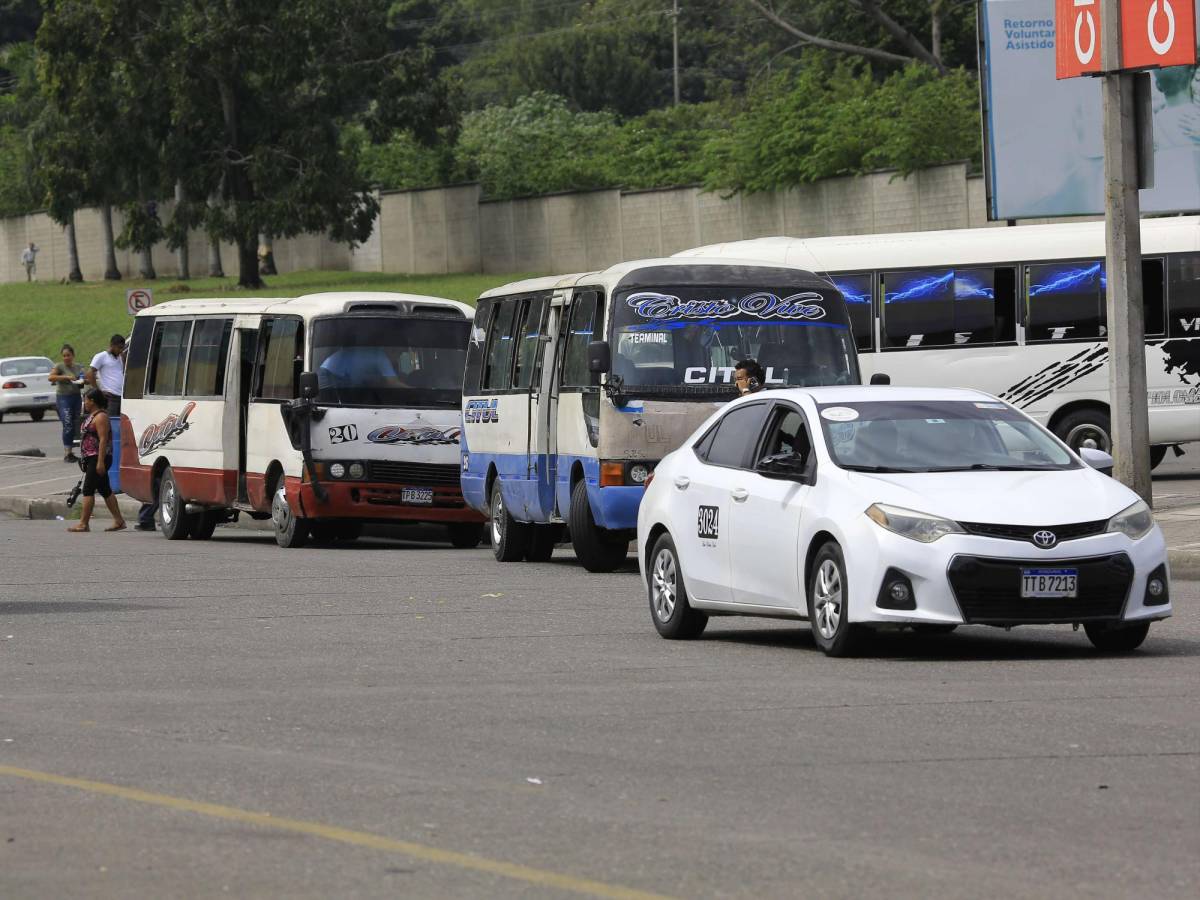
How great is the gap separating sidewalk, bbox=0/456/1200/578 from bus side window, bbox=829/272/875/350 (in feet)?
13.2

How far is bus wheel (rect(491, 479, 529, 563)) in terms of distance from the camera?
22328mm

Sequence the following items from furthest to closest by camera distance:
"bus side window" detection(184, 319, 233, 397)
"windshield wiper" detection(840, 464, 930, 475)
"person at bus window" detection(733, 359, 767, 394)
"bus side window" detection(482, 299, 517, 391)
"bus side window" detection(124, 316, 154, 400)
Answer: "bus side window" detection(124, 316, 154, 400) → "bus side window" detection(184, 319, 233, 397) → "bus side window" detection(482, 299, 517, 391) → "person at bus window" detection(733, 359, 767, 394) → "windshield wiper" detection(840, 464, 930, 475)

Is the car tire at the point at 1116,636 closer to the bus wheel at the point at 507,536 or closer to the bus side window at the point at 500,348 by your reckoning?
the bus wheel at the point at 507,536

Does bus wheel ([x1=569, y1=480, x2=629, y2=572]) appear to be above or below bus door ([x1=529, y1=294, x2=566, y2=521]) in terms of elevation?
below

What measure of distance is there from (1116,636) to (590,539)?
806 centimetres

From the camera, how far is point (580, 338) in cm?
2095

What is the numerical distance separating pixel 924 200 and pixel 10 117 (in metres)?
60.1

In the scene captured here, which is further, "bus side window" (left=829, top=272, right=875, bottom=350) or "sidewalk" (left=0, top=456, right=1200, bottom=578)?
"bus side window" (left=829, top=272, right=875, bottom=350)

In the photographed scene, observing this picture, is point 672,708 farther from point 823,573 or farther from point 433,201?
point 433,201

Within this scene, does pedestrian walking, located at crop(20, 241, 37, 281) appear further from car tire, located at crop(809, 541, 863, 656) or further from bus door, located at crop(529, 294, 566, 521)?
car tire, located at crop(809, 541, 863, 656)

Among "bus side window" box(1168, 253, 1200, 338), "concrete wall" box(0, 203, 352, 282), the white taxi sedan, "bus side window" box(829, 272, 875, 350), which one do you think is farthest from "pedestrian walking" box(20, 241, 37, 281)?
the white taxi sedan

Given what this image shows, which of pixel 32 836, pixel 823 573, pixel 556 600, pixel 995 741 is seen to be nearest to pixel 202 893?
pixel 32 836

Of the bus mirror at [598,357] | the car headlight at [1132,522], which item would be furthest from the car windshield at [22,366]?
the car headlight at [1132,522]

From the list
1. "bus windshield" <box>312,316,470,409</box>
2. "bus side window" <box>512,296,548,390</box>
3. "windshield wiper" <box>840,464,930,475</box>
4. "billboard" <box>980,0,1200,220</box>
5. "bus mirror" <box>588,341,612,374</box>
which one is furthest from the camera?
"billboard" <box>980,0,1200,220</box>
